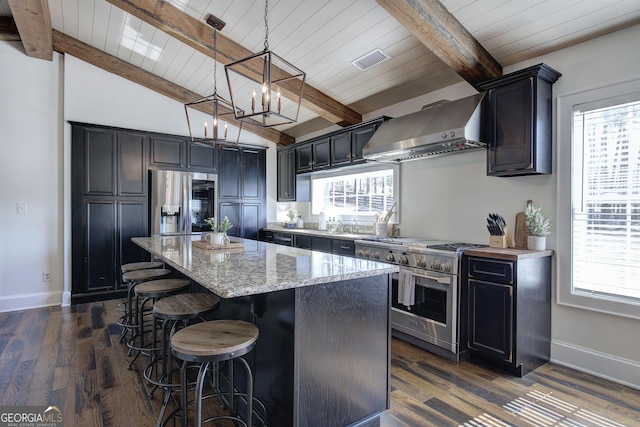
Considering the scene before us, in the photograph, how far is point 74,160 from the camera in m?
4.34

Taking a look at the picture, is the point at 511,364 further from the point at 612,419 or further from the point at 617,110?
the point at 617,110

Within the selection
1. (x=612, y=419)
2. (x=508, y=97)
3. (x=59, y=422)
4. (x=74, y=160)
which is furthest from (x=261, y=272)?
(x=74, y=160)

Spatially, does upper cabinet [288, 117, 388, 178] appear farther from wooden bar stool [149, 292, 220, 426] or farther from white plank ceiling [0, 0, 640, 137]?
wooden bar stool [149, 292, 220, 426]

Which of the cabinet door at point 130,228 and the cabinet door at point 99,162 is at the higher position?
the cabinet door at point 99,162

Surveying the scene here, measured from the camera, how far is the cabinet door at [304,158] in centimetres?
516

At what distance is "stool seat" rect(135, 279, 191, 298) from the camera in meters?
2.42

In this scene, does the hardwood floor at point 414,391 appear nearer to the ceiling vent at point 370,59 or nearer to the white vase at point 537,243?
the white vase at point 537,243

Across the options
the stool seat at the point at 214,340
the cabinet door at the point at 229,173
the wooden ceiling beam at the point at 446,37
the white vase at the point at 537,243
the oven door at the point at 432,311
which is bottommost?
the oven door at the point at 432,311

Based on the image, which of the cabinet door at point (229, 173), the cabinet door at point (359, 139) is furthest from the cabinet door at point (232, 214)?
the cabinet door at point (359, 139)

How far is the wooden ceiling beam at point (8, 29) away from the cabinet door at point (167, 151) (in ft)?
6.13

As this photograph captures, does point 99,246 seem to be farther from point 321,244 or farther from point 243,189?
point 321,244

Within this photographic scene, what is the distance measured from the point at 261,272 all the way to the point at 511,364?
207 centimetres

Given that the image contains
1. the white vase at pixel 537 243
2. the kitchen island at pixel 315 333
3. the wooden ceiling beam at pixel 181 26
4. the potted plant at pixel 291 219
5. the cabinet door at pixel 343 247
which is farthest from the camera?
the potted plant at pixel 291 219

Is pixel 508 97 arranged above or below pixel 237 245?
above
